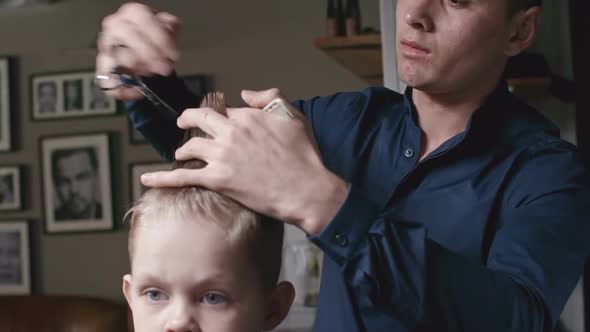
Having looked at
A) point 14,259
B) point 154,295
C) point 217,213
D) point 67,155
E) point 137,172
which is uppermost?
point 217,213

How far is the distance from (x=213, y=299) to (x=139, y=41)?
44cm

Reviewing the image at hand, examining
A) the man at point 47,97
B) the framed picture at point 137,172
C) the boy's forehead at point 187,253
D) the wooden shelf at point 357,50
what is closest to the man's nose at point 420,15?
the boy's forehead at point 187,253

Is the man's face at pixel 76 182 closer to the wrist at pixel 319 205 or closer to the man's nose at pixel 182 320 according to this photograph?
the man's nose at pixel 182 320

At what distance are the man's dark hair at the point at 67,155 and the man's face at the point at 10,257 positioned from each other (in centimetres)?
53

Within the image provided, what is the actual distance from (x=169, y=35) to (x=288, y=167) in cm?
40

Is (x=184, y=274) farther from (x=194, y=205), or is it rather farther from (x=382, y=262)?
(x=382, y=262)

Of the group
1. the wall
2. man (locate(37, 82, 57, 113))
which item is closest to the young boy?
the wall

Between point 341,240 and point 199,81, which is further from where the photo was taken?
point 199,81

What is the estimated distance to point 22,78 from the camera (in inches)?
194

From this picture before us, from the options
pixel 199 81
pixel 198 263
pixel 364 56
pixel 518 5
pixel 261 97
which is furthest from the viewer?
pixel 199 81

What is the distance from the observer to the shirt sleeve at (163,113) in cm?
129

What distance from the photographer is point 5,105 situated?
16.0 feet

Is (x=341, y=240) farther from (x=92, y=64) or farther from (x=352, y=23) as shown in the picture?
(x=92, y=64)

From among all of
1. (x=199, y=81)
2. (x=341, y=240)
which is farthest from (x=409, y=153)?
(x=199, y=81)
